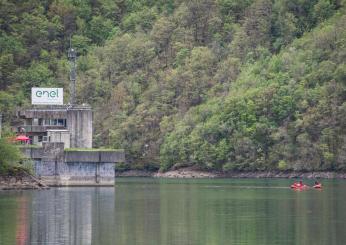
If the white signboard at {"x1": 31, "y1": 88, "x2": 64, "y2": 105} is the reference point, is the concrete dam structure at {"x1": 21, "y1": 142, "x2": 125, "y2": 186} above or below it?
below

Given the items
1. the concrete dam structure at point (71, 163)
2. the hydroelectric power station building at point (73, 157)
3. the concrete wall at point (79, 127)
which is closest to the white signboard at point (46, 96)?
the concrete wall at point (79, 127)

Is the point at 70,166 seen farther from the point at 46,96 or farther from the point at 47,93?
the point at 47,93

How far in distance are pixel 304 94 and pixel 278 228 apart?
11927 centimetres

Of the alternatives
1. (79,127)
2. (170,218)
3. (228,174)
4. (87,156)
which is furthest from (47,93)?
(170,218)

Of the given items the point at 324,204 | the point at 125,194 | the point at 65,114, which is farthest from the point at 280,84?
the point at 324,204

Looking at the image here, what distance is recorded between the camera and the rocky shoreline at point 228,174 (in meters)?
174

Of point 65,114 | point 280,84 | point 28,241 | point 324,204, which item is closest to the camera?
point 28,241

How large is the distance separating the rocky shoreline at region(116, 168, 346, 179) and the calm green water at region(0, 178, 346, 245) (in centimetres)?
6568

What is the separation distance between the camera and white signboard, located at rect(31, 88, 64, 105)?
462 feet

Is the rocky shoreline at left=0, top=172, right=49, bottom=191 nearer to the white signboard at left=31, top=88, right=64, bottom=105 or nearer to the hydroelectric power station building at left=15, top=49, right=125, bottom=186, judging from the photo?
the hydroelectric power station building at left=15, top=49, right=125, bottom=186

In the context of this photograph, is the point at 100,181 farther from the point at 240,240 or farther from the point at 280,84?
the point at 280,84

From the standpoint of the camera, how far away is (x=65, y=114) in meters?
133

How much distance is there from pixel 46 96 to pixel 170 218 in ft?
217

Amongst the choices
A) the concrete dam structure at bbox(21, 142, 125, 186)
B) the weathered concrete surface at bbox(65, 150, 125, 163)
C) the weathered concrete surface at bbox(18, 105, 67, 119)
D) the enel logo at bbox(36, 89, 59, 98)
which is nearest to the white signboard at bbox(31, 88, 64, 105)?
the enel logo at bbox(36, 89, 59, 98)
